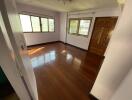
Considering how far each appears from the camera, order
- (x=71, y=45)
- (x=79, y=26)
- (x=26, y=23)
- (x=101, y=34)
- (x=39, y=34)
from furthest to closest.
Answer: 1. (x=71, y=45)
2. (x=39, y=34)
3. (x=79, y=26)
4. (x=26, y=23)
5. (x=101, y=34)

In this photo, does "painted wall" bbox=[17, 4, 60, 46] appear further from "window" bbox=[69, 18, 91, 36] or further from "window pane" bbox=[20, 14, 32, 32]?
"window" bbox=[69, 18, 91, 36]

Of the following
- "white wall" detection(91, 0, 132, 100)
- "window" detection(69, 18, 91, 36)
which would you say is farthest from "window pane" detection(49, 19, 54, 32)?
"white wall" detection(91, 0, 132, 100)

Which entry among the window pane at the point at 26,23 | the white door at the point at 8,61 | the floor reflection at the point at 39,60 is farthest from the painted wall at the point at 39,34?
the white door at the point at 8,61

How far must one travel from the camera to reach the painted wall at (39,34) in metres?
4.04

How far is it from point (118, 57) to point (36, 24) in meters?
4.76

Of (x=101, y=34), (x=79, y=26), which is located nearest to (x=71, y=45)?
(x=79, y=26)

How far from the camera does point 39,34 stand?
497 centimetres

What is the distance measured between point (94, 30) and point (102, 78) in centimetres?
302

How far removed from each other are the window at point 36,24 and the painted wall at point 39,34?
0.77ft

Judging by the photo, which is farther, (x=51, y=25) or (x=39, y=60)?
(x=51, y=25)

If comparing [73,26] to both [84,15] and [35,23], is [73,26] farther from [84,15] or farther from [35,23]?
[35,23]

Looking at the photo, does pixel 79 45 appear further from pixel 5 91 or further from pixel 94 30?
pixel 5 91

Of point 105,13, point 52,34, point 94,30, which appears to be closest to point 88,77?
point 94,30

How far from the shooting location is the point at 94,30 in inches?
154
